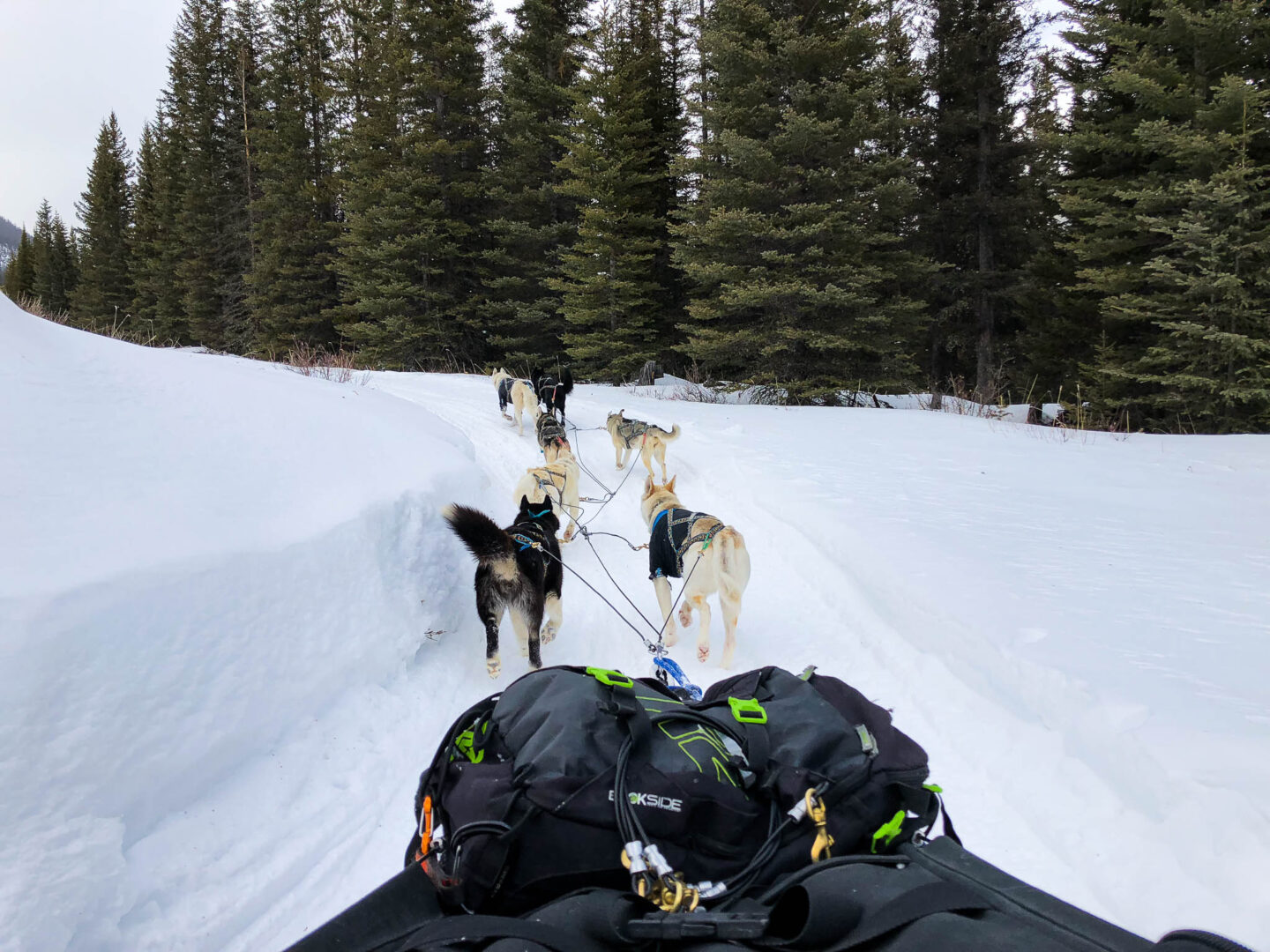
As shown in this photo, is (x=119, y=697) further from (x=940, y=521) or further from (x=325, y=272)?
(x=325, y=272)

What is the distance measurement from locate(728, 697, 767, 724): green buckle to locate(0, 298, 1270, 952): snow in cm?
135

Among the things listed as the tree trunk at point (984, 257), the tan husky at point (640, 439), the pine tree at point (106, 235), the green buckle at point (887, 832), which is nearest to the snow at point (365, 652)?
the green buckle at point (887, 832)

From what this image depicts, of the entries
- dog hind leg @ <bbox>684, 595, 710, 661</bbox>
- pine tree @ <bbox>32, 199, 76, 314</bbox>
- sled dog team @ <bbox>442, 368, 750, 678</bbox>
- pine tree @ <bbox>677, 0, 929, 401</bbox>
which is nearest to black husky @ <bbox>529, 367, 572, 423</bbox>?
sled dog team @ <bbox>442, 368, 750, 678</bbox>

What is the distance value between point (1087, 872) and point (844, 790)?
1331 mm

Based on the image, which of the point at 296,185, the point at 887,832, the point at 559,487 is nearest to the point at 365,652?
the point at 559,487

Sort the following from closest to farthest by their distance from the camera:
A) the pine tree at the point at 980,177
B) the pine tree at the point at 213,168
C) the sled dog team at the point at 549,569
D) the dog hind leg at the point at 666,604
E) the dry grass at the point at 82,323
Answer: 1. the sled dog team at the point at 549,569
2. the dog hind leg at the point at 666,604
3. the dry grass at the point at 82,323
4. the pine tree at the point at 980,177
5. the pine tree at the point at 213,168

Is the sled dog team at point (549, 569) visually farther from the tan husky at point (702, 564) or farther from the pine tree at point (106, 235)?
the pine tree at point (106, 235)

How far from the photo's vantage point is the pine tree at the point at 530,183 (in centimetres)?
2055

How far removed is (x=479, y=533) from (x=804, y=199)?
1387 cm

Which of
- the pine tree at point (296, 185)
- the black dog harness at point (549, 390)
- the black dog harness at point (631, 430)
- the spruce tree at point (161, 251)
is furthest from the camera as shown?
the spruce tree at point (161, 251)

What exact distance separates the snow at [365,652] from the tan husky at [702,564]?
24cm

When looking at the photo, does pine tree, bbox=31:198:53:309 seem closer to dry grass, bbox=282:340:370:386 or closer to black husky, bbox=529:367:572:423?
dry grass, bbox=282:340:370:386

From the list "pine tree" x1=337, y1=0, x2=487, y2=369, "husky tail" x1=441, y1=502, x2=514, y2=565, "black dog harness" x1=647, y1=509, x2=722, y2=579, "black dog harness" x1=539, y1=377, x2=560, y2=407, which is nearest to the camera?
"husky tail" x1=441, y1=502, x2=514, y2=565

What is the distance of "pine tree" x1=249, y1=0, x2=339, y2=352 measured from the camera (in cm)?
2453
